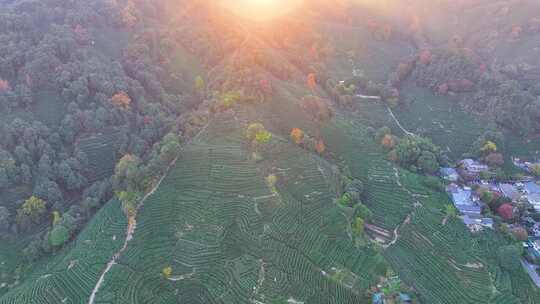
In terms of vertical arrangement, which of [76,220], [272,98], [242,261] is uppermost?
[272,98]

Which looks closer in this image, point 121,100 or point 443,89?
point 121,100

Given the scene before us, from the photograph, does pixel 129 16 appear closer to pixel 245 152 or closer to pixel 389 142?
pixel 245 152

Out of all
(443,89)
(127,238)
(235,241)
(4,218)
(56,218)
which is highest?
(443,89)

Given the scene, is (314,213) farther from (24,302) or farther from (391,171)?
(24,302)

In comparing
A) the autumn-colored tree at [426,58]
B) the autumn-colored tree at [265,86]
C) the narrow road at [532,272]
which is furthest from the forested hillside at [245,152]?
the narrow road at [532,272]

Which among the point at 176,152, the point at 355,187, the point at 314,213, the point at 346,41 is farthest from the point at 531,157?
the point at 176,152

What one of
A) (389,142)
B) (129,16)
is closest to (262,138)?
(389,142)

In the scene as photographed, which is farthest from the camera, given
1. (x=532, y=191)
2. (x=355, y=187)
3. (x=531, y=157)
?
(x=531, y=157)
